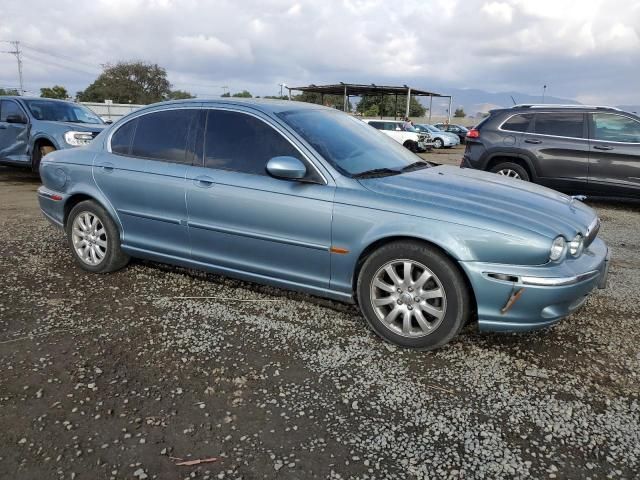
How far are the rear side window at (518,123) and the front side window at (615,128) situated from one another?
99cm

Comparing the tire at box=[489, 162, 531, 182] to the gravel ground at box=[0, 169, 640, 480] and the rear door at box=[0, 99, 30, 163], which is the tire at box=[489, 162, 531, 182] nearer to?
the gravel ground at box=[0, 169, 640, 480]

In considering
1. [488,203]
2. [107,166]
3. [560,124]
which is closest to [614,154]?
[560,124]

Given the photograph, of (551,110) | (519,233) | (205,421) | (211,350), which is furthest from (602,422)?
(551,110)

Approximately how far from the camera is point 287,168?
3.50 metres

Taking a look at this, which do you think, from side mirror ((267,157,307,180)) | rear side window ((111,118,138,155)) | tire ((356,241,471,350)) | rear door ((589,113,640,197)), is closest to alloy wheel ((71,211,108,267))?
rear side window ((111,118,138,155))

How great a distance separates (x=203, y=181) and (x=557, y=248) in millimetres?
2512

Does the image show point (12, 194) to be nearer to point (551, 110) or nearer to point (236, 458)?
point (236, 458)

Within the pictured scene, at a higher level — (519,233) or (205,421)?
(519,233)

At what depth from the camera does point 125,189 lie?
14.3 feet

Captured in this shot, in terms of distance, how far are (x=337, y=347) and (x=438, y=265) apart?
84 cm

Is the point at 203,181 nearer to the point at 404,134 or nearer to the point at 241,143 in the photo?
the point at 241,143

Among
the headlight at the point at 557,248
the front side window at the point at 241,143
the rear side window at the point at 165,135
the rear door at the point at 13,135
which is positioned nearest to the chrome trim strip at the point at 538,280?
the headlight at the point at 557,248

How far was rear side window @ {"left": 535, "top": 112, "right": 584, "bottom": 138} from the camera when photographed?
27.4 ft

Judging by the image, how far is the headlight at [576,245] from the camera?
325cm
